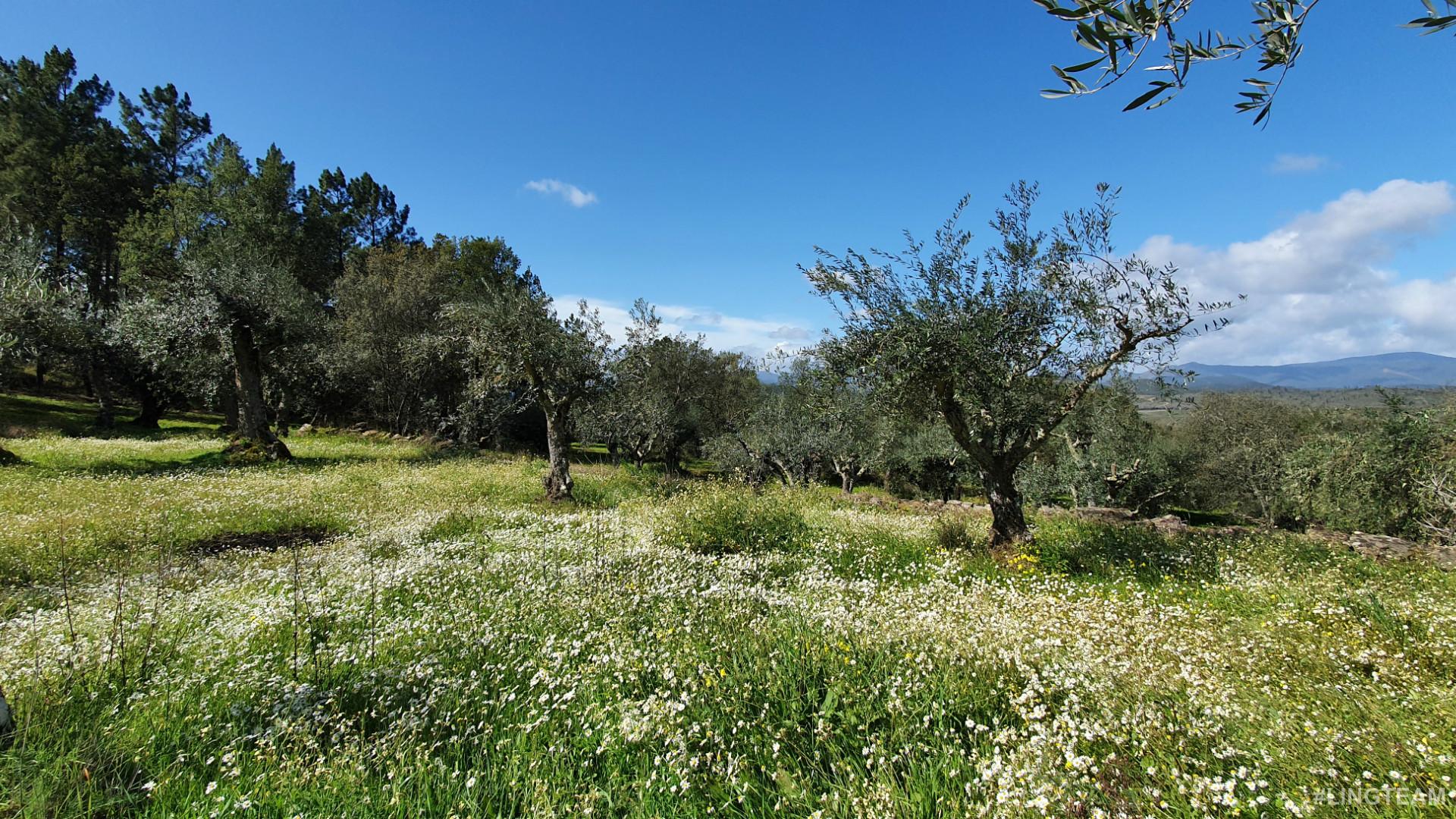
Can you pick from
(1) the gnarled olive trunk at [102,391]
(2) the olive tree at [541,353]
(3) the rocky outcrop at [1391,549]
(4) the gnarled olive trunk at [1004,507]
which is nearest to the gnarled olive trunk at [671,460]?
(2) the olive tree at [541,353]

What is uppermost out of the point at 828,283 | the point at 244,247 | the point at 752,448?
the point at 244,247

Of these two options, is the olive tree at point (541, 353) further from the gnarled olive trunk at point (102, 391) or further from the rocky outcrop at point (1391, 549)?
the gnarled olive trunk at point (102, 391)

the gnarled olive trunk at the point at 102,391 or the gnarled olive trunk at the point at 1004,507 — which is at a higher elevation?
the gnarled olive trunk at the point at 102,391

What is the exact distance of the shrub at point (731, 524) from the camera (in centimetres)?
1152

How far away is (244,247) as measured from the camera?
37375 millimetres

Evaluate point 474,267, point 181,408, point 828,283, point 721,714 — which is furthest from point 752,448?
point 181,408

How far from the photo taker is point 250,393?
24.6 meters

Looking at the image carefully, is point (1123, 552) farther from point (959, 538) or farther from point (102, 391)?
point (102, 391)

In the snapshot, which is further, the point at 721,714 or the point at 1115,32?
the point at 721,714

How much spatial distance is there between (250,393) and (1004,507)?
30.8m

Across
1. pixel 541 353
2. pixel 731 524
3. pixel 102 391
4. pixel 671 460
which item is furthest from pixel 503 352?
pixel 102 391

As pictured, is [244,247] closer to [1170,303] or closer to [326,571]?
[326,571]

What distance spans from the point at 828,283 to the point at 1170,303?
22.1 ft

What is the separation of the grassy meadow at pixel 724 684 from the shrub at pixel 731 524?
1496 millimetres
